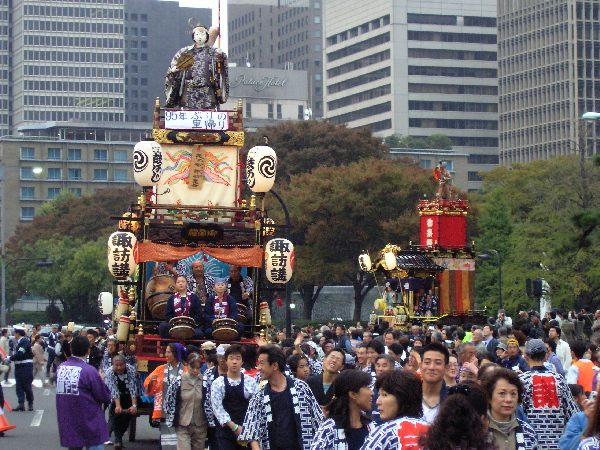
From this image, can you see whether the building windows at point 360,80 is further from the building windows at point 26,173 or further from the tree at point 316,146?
the tree at point 316,146

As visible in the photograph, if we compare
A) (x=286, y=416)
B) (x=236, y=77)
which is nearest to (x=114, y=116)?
(x=236, y=77)

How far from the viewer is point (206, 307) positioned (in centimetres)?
2292

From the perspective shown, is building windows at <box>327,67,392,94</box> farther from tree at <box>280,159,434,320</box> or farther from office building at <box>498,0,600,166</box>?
tree at <box>280,159,434,320</box>

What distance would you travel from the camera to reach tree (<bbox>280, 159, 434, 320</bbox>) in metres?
70.8

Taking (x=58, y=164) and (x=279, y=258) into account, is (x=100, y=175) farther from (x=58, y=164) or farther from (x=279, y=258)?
(x=279, y=258)

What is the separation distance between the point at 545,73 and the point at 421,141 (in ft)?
56.5

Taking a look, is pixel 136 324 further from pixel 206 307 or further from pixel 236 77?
pixel 236 77

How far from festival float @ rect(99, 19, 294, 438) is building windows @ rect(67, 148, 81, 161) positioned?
12108cm

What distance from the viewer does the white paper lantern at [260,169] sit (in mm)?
26281

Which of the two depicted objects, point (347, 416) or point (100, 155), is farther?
point (100, 155)

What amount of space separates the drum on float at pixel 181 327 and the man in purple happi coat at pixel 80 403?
702 cm

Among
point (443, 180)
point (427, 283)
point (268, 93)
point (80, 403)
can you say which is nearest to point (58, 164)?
point (268, 93)

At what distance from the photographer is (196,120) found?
2730 centimetres

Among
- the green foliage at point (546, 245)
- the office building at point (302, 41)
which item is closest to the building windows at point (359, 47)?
the office building at point (302, 41)
